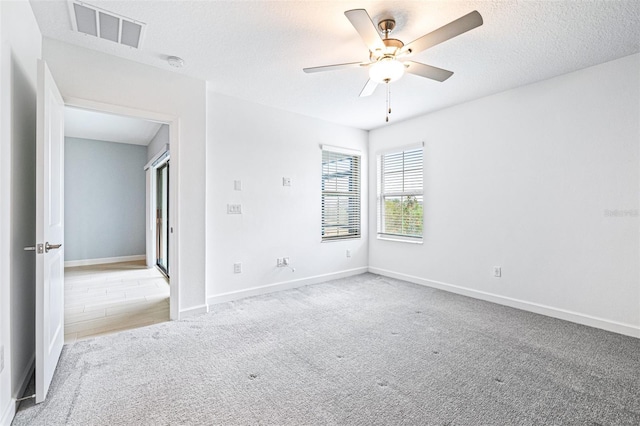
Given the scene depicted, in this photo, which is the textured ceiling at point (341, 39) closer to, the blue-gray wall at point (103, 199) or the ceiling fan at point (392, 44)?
the ceiling fan at point (392, 44)

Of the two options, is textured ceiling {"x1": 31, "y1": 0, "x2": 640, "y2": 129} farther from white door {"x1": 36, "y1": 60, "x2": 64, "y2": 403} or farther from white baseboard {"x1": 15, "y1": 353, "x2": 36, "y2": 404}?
white baseboard {"x1": 15, "y1": 353, "x2": 36, "y2": 404}

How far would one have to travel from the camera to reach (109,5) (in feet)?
6.74

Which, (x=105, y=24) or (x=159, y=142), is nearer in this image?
(x=105, y=24)

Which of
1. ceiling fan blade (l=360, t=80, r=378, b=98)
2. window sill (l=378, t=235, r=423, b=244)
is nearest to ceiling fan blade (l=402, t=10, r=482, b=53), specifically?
ceiling fan blade (l=360, t=80, r=378, b=98)

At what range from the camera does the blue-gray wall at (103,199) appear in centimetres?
604

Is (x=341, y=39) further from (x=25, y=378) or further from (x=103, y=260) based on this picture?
(x=103, y=260)

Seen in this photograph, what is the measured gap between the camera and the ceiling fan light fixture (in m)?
2.12

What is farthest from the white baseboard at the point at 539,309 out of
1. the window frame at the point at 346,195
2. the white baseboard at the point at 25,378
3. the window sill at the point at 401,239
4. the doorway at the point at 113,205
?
the white baseboard at the point at 25,378

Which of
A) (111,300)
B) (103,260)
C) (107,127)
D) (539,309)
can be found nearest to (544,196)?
(539,309)

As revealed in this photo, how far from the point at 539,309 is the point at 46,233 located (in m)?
4.45

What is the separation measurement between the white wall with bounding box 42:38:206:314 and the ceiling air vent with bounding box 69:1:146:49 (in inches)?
13.7

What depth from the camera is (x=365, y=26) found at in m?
1.89

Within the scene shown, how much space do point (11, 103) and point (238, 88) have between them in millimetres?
2108

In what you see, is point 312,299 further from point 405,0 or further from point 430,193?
point 405,0
